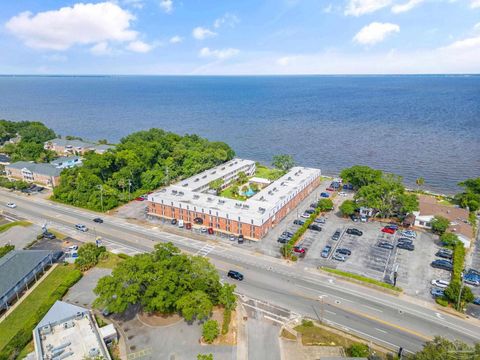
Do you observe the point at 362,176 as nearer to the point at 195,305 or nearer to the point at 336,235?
the point at 336,235

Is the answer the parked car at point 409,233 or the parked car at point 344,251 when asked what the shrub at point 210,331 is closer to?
the parked car at point 344,251

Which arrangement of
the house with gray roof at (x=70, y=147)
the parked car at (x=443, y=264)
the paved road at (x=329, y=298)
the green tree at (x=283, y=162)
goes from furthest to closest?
1. the house with gray roof at (x=70, y=147)
2. the green tree at (x=283, y=162)
3. the parked car at (x=443, y=264)
4. the paved road at (x=329, y=298)

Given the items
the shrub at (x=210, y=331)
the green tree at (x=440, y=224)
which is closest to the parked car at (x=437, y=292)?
the green tree at (x=440, y=224)

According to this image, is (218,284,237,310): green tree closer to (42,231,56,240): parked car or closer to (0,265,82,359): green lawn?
(0,265,82,359): green lawn

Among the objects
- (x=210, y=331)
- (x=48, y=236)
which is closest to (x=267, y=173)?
(x=48, y=236)

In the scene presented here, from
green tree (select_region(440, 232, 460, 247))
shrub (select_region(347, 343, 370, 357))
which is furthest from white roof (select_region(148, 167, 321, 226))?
green tree (select_region(440, 232, 460, 247))
